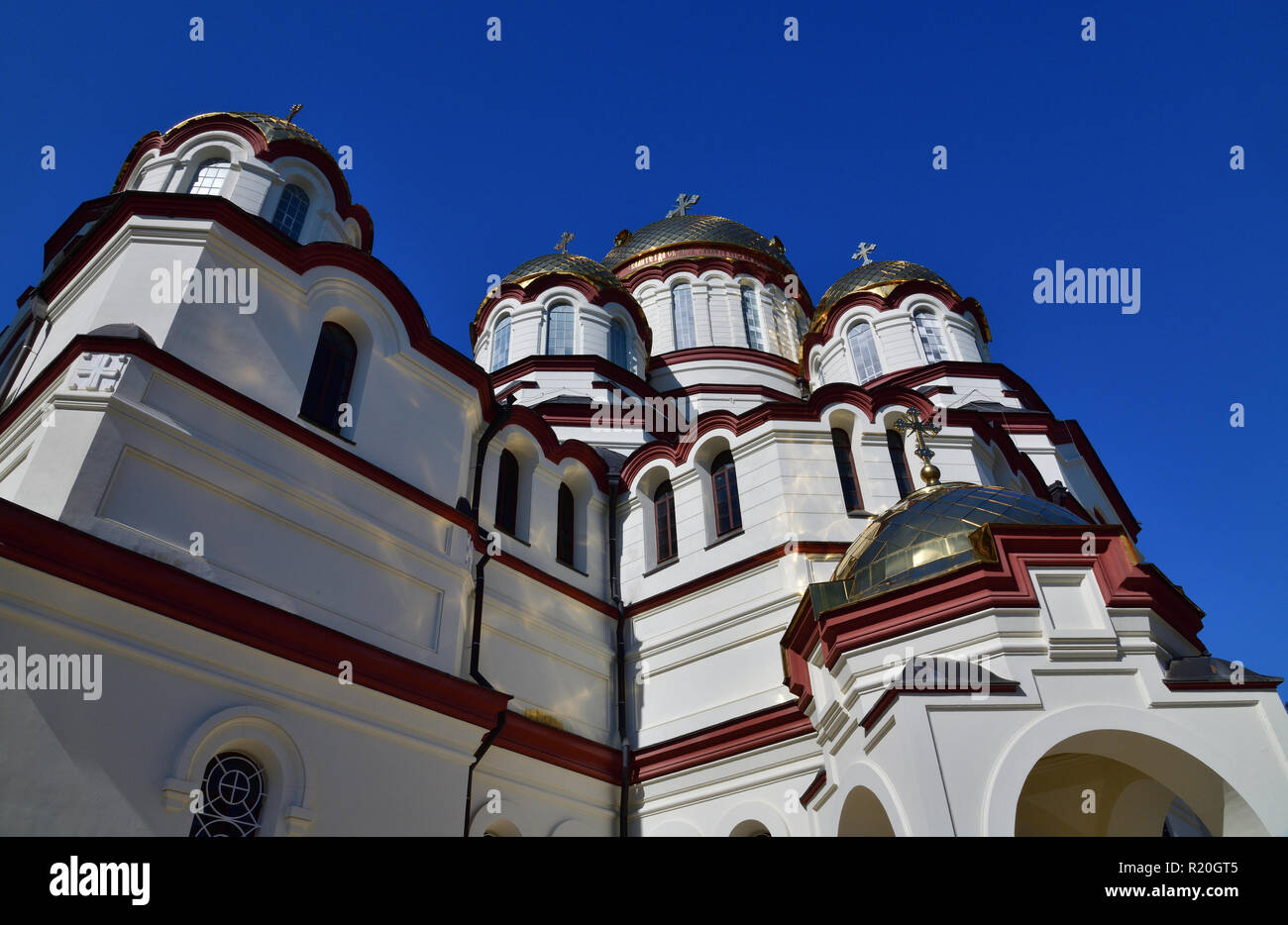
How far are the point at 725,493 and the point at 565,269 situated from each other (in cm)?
888

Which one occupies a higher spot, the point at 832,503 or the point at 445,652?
the point at 832,503

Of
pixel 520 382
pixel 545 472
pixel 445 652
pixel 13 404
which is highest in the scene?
pixel 520 382

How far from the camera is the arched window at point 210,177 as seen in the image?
13.6 meters

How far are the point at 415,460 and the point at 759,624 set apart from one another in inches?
219

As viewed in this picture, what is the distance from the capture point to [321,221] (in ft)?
47.5

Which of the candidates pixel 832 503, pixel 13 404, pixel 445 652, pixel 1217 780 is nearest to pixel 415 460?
pixel 445 652

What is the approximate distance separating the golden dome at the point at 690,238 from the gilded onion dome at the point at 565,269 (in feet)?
13.5

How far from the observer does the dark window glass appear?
14.6m

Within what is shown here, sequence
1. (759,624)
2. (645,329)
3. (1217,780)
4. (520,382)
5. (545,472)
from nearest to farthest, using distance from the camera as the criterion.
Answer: (1217,780)
(759,624)
(545,472)
(520,382)
(645,329)

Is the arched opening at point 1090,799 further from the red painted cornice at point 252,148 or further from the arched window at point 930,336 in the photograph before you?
the red painted cornice at point 252,148

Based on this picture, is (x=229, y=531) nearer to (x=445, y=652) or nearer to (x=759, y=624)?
(x=445, y=652)

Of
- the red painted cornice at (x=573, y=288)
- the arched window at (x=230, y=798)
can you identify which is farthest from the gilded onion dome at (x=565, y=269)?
the arched window at (x=230, y=798)

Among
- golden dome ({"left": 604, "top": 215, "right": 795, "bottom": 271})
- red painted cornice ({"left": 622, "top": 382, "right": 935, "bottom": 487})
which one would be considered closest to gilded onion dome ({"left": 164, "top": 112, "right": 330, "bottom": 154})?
red painted cornice ({"left": 622, "top": 382, "right": 935, "bottom": 487})
